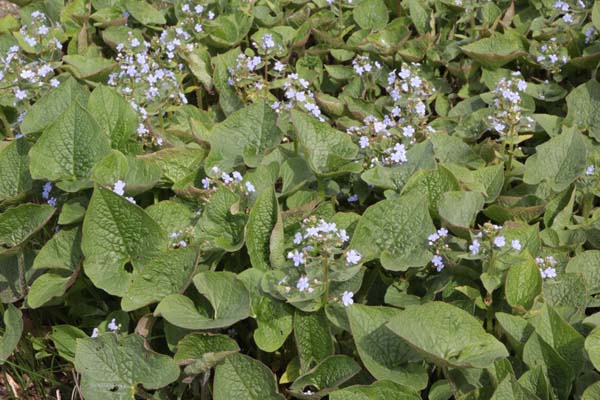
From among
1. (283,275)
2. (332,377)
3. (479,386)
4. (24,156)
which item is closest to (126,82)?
(24,156)

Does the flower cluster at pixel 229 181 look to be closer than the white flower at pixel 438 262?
No

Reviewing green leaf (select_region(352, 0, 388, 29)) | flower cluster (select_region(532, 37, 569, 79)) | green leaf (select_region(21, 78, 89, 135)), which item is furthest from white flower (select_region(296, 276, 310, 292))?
green leaf (select_region(352, 0, 388, 29))

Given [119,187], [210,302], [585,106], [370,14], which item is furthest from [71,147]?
[585,106]

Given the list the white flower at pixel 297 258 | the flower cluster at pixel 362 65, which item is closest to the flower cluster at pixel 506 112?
the flower cluster at pixel 362 65

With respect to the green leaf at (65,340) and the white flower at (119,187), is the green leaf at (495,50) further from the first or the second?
the green leaf at (65,340)

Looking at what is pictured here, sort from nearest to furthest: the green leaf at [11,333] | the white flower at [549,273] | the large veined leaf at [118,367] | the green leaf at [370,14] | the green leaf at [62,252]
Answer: the large veined leaf at [118,367] → the white flower at [549,273] → the green leaf at [11,333] → the green leaf at [62,252] → the green leaf at [370,14]

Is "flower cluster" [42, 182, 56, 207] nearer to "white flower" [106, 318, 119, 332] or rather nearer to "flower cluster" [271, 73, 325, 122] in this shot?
"white flower" [106, 318, 119, 332]

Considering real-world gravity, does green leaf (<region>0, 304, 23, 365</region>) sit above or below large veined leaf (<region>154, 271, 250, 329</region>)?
below

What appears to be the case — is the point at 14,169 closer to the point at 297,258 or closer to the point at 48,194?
the point at 48,194
